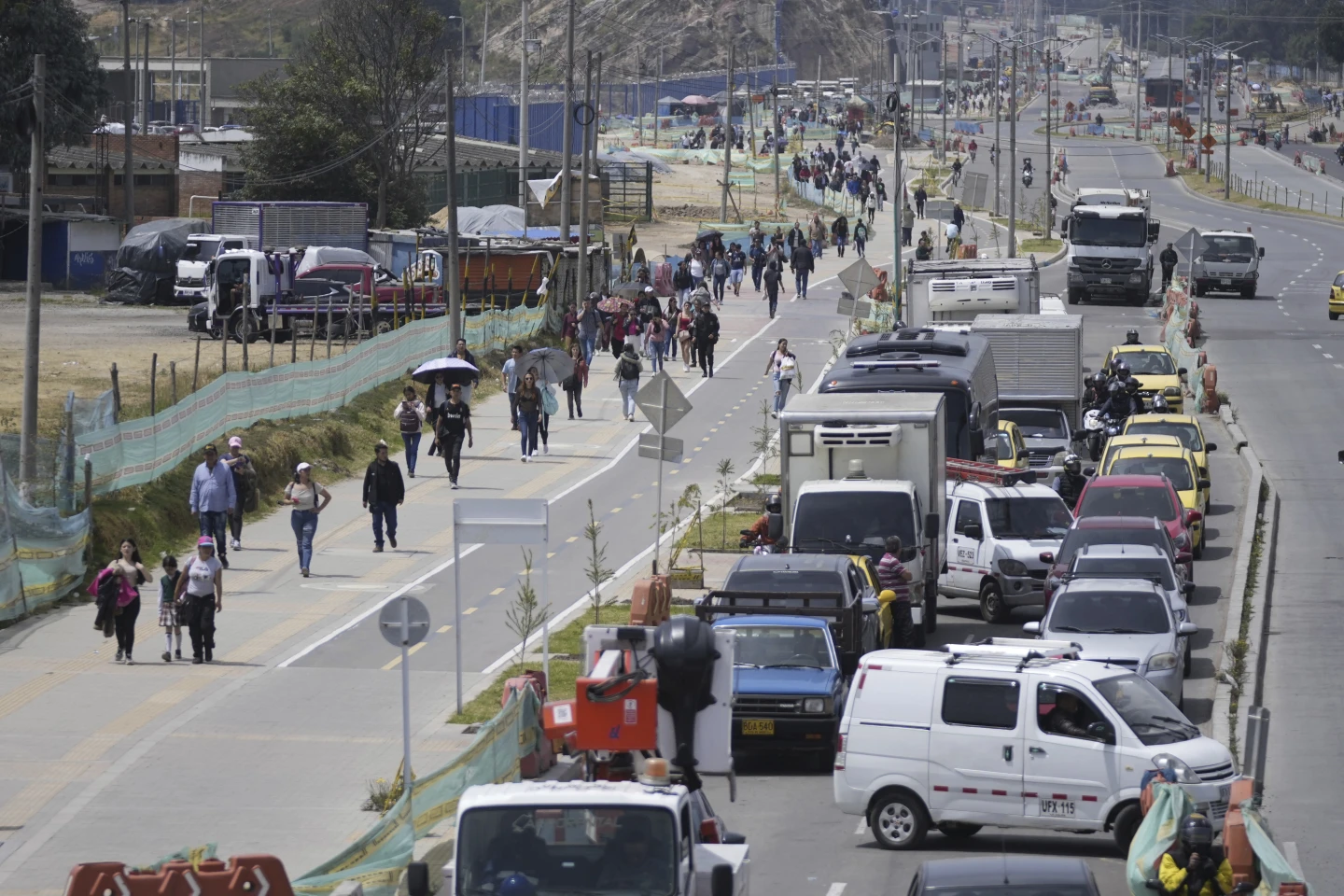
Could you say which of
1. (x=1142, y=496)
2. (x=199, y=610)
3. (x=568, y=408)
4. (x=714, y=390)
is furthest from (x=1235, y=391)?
(x=199, y=610)

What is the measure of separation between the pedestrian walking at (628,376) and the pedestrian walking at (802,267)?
18.9 metres

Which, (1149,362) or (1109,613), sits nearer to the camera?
(1109,613)

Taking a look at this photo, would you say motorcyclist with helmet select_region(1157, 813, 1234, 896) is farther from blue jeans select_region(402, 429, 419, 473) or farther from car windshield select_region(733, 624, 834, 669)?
blue jeans select_region(402, 429, 419, 473)

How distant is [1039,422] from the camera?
121ft

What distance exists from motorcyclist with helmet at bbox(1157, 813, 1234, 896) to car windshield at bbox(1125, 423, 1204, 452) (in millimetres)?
21835

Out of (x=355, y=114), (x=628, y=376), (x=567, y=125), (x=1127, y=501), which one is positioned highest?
(x=355, y=114)

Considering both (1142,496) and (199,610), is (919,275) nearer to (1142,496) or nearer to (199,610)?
(1142,496)

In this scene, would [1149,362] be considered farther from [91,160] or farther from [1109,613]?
[91,160]

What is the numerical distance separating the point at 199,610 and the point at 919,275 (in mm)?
23648

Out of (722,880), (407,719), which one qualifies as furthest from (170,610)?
(722,880)

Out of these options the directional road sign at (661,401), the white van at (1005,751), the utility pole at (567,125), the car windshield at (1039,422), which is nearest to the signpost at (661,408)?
the directional road sign at (661,401)

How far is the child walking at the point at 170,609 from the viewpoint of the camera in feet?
71.2

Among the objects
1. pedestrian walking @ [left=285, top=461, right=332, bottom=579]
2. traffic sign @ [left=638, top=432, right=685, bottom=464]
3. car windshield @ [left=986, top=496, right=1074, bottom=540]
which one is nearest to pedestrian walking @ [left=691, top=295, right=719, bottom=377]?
car windshield @ [left=986, top=496, right=1074, bottom=540]

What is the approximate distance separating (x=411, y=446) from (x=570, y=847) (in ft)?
76.3
